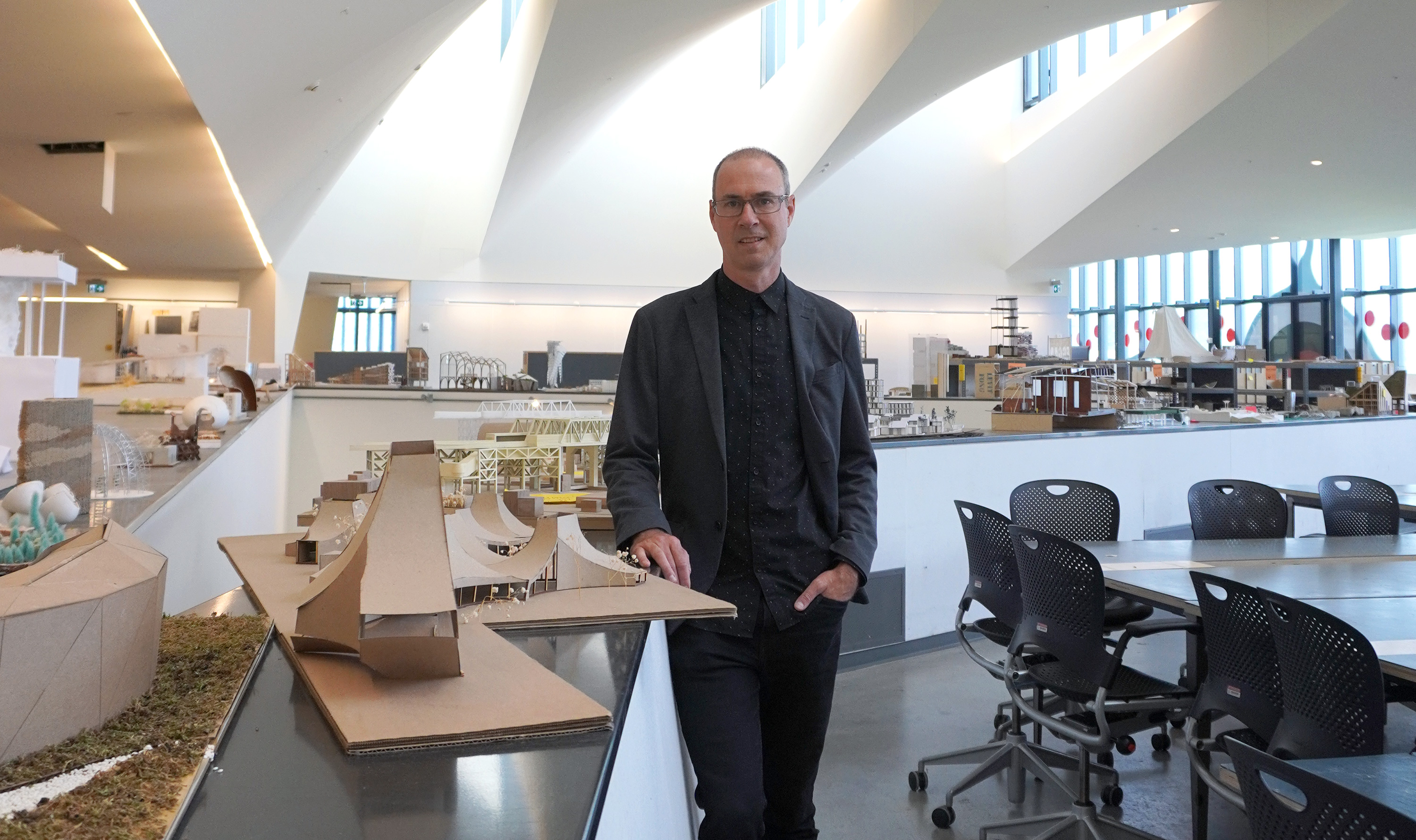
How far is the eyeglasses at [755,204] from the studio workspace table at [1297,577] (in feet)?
4.89

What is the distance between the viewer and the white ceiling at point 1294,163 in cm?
846

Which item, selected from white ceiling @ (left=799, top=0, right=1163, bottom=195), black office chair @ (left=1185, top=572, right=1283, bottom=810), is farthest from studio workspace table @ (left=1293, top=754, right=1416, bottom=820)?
white ceiling @ (left=799, top=0, right=1163, bottom=195)

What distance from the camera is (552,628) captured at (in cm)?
112

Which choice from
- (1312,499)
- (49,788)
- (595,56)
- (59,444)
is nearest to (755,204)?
(49,788)

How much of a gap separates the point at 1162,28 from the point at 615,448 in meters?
12.2

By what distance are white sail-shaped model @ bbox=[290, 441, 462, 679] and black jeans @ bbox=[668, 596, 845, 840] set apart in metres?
0.80

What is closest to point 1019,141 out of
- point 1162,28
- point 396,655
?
point 1162,28

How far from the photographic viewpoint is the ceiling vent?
21.6 feet

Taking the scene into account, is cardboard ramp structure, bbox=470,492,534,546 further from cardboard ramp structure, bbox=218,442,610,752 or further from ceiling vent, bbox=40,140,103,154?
ceiling vent, bbox=40,140,103,154

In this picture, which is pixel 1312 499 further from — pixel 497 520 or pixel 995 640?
pixel 497 520

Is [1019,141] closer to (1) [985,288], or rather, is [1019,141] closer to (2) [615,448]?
(1) [985,288]

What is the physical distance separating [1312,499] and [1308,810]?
3779 millimetres

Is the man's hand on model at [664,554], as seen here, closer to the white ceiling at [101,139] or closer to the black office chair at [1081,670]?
the black office chair at [1081,670]

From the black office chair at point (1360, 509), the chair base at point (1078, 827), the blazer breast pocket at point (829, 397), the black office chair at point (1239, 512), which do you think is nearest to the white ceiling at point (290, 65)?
the blazer breast pocket at point (829, 397)
